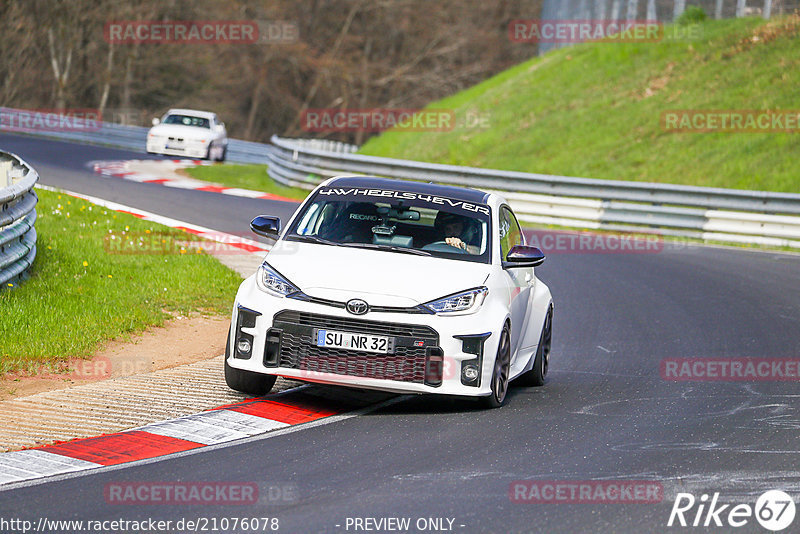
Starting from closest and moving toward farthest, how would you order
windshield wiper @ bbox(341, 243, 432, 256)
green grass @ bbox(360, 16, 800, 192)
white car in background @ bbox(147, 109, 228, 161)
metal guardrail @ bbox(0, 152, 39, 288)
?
windshield wiper @ bbox(341, 243, 432, 256) < metal guardrail @ bbox(0, 152, 39, 288) < green grass @ bbox(360, 16, 800, 192) < white car in background @ bbox(147, 109, 228, 161)

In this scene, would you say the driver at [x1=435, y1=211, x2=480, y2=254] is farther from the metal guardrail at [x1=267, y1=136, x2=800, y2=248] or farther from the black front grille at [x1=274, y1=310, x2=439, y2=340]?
the metal guardrail at [x1=267, y1=136, x2=800, y2=248]

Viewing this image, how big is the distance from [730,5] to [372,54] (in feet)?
103

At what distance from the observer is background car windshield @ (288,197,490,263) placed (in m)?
8.93

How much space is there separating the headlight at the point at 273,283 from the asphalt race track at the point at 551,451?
3.18 ft

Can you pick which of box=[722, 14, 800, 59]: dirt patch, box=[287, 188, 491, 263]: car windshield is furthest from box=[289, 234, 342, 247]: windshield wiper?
box=[722, 14, 800, 59]: dirt patch

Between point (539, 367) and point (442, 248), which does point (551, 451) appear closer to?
point (442, 248)

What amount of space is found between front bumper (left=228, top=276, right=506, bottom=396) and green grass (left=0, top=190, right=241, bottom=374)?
2.18 m

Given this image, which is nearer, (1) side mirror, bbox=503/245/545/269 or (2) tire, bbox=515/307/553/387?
(1) side mirror, bbox=503/245/545/269

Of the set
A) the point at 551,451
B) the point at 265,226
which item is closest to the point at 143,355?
the point at 265,226

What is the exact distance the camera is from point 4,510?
5508 mm

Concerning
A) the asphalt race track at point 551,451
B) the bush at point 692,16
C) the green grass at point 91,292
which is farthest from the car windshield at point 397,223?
the bush at point 692,16

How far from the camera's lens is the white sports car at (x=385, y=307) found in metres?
7.89

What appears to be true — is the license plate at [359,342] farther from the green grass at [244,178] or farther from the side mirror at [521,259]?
the green grass at [244,178]

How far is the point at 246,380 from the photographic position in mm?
8383
